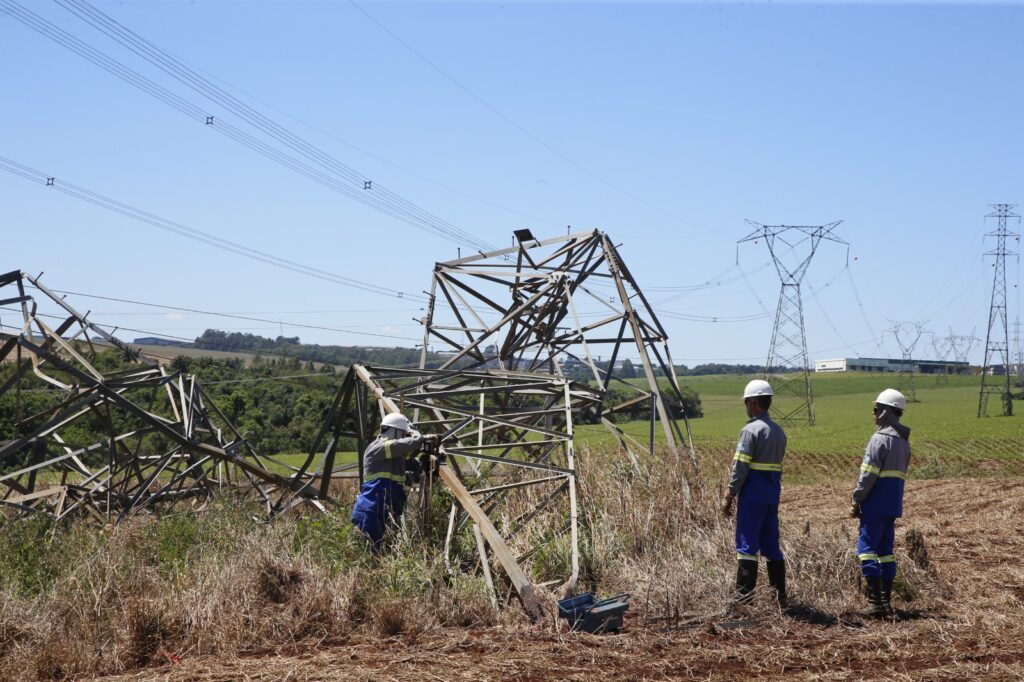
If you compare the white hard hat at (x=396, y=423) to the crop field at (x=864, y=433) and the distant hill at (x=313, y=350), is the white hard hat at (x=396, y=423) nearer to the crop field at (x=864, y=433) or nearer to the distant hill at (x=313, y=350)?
the crop field at (x=864, y=433)

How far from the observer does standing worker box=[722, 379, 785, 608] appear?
28.4 feet

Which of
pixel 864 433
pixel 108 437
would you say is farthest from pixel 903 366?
pixel 108 437

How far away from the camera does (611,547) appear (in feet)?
33.7

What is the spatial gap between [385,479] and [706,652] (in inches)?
184

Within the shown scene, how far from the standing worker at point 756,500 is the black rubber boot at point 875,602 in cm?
77

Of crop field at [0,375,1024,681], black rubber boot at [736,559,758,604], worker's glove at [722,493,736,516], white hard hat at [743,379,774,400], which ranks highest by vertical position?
white hard hat at [743,379,774,400]

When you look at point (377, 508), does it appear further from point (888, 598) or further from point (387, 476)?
point (888, 598)

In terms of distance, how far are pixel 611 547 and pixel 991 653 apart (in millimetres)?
4065

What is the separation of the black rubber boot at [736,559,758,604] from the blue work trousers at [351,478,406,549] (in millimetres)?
3726

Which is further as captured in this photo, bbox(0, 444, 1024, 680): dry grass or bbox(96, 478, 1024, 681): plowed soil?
bbox(0, 444, 1024, 680): dry grass

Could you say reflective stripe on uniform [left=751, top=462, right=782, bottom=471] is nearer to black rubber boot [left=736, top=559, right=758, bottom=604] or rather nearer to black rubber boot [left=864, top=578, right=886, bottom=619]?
black rubber boot [left=736, top=559, right=758, bottom=604]

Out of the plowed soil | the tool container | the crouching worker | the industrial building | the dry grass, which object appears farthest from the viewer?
the industrial building

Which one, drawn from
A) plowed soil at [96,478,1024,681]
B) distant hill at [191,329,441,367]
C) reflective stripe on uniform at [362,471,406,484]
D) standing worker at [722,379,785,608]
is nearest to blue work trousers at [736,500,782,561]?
standing worker at [722,379,785,608]

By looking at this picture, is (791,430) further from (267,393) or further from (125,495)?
(125,495)
